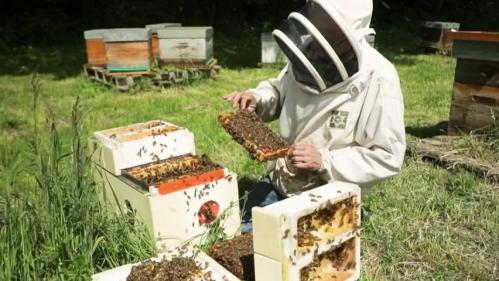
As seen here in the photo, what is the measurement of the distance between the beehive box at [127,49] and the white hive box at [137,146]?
515 centimetres

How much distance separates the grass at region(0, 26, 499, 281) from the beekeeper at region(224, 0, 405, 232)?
713 mm

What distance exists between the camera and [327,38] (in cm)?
252

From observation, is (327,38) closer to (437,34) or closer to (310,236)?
(310,236)

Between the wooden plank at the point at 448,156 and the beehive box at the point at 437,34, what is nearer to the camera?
the wooden plank at the point at 448,156

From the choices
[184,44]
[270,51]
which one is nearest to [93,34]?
[184,44]

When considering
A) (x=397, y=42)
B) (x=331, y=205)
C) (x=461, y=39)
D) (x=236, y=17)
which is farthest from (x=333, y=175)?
(x=236, y=17)

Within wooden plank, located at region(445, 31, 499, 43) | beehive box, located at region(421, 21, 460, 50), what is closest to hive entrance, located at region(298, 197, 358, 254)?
wooden plank, located at region(445, 31, 499, 43)

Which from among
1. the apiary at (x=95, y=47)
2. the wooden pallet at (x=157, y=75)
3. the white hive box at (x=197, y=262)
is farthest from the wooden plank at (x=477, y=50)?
the apiary at (x=95, y=47)

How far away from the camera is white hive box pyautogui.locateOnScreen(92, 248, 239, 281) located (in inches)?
81.0

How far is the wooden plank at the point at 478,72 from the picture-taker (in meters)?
4.59

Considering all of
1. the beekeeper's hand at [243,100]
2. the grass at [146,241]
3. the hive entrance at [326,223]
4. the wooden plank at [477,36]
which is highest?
the wooden plank at [477,36]

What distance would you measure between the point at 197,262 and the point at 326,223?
60cm

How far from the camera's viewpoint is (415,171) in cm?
428

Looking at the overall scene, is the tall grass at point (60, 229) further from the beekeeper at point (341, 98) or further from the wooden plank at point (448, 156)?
the wooden plank at point (448, 156)
